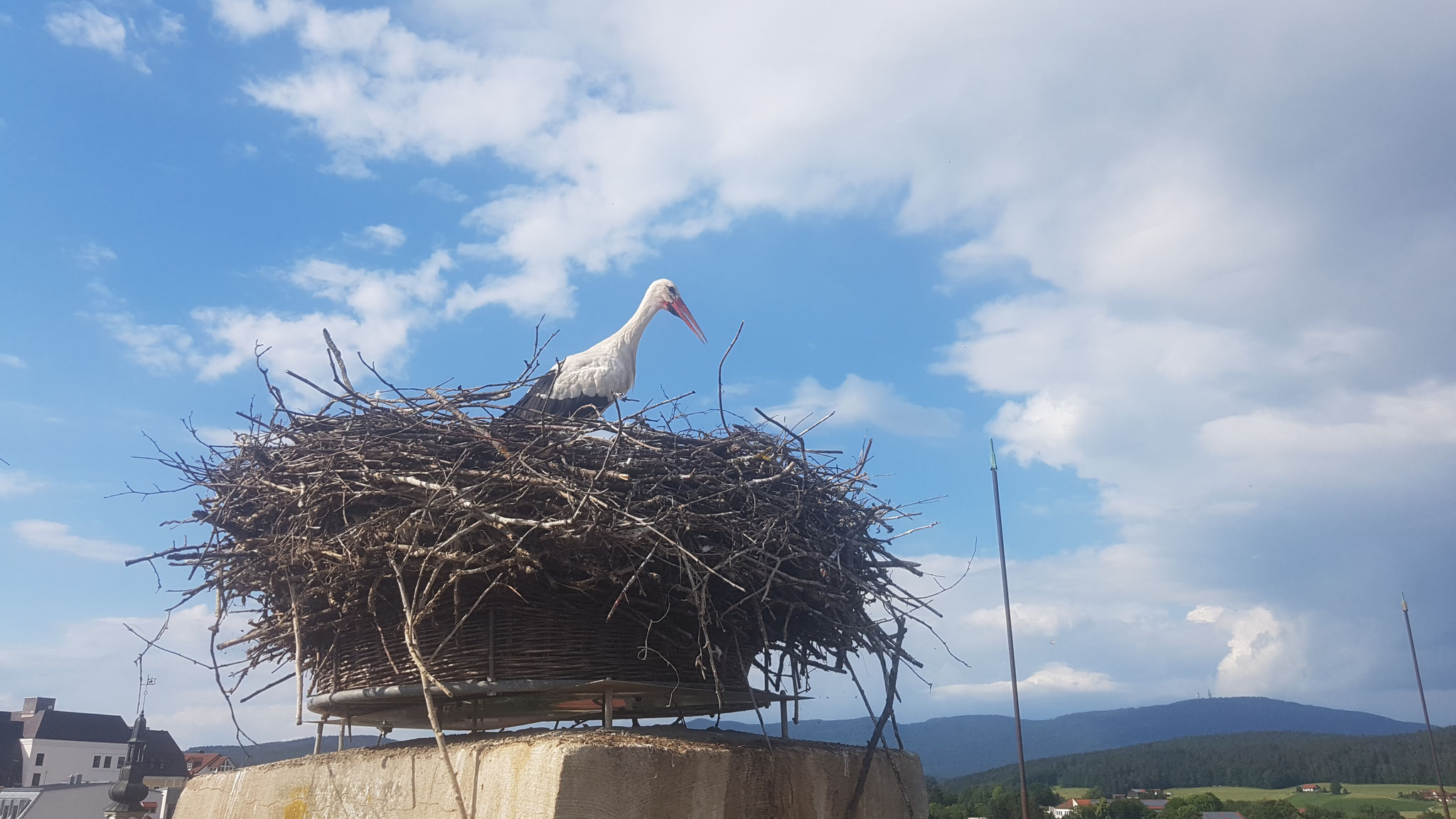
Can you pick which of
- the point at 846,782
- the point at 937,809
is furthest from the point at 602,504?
the point at 937,809

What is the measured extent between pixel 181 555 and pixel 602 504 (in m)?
2.35

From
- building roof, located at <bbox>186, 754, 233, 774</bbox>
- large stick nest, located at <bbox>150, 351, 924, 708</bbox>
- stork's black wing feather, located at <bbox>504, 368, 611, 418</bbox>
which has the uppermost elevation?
stork's black wing feather, located at <bbox>504, 368, 611, 418</bbox>

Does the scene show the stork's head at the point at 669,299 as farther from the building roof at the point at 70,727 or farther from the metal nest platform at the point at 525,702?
the building roof at the point at 70,727

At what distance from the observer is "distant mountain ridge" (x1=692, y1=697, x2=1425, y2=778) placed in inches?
5295

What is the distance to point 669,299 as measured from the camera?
26.5 ft

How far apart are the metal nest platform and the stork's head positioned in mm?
3945

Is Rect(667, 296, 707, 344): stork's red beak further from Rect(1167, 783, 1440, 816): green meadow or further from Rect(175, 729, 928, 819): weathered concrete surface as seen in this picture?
Rect(1167, 783, 1440, 816): green meadow

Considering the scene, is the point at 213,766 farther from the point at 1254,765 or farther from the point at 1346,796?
the point at 1254,765

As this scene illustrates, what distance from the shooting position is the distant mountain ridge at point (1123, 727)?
134500mm

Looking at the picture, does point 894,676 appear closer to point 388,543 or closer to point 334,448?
point 388,543

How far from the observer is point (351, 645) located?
4586 mm

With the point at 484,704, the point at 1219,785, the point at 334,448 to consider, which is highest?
the point at 334,448

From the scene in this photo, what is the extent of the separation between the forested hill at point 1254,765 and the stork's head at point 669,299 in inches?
1969

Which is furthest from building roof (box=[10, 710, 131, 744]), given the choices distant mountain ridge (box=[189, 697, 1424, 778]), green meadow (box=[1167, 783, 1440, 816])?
distant mountain ridge (box=[189, 697, 1424, 778])
